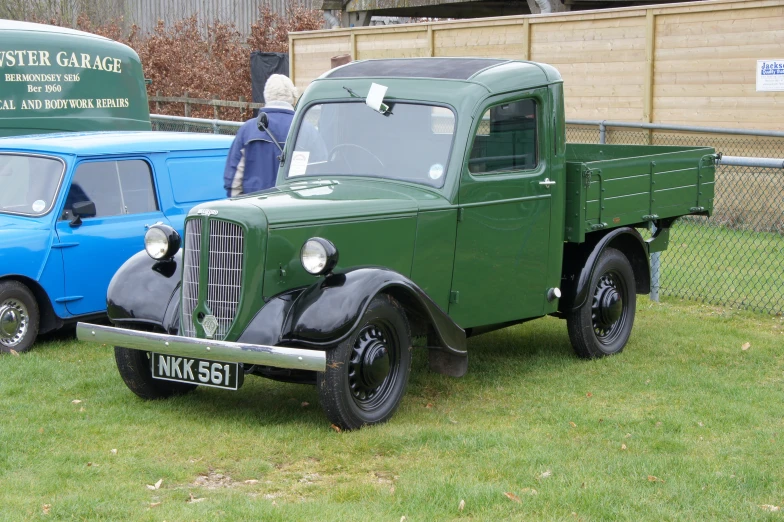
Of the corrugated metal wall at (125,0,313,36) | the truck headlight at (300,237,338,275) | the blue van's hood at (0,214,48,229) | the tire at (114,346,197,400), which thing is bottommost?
the tire at (114,346,197,400)

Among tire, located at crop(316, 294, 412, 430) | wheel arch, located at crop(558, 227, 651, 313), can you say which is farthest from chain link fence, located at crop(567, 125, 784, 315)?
tire, located at crop(316, 294, 412, 430)

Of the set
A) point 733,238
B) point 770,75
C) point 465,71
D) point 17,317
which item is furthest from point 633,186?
point 770,75

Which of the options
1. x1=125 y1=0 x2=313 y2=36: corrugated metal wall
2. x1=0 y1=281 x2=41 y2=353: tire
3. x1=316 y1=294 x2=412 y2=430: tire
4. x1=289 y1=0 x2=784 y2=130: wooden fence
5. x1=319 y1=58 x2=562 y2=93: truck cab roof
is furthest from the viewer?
x1=125 y1=0 x2=313 y2=36: corrugated metal wall

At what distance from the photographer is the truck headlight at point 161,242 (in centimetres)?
607

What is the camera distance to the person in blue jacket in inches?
309

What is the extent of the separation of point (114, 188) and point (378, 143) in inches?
105

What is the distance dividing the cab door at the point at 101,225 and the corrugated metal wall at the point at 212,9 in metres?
21.1

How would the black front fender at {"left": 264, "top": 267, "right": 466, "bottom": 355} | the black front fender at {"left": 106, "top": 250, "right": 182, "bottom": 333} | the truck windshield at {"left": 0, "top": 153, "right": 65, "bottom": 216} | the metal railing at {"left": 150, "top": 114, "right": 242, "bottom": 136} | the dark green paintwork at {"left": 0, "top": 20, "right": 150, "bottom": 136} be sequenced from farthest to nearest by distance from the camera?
the metal railing at {"left": 150, "top": 114, "right": 242, "bottom": 136} < the dark green paintwork at {"left": 0, "top": 20, "right": 150, "bottom": 136} < the truck windshield at {"left": 0, "top": 153, "right": 65, "bottom": 216} < the black front fender at {"left": 106, "top": 250, "right": 182, "bottom": 333} < the black front fender at {"left": 264, "top": 267, "right": 466, "bottom": 355}

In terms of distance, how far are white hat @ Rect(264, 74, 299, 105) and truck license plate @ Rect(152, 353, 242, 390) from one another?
301cm

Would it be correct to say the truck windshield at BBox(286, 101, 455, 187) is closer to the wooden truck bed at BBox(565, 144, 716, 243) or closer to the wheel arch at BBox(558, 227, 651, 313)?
the wooden truck bed at BBox(565, 144, 716, 243)

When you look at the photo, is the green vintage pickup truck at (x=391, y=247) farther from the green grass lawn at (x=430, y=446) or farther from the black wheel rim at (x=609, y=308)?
the green grass lawn at (x=430, y=446)

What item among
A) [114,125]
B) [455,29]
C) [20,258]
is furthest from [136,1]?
[20,258]

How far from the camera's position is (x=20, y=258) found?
24.2ft

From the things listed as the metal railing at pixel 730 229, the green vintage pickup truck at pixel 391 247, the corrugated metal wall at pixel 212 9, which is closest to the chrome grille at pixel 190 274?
the green vintage pickup truck at pixel 391 247
